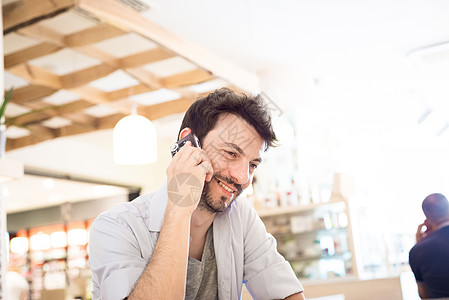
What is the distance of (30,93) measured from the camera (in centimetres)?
465

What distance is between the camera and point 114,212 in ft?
4.58

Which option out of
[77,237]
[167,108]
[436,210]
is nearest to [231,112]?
[436,210]

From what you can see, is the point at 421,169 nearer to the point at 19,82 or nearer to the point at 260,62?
the point at 260,62

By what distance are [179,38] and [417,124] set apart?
4.89 meters

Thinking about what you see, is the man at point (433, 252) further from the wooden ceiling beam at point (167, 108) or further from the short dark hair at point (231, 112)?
the wooden ceiling beam at point (167, 108)

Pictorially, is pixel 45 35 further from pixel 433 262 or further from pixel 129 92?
pixel 433 262

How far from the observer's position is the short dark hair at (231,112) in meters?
1.56

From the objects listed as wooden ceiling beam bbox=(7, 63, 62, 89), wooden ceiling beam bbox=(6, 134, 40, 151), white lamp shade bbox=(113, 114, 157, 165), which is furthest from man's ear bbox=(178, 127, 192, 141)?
wooden ceiling beam bbox=(6, 134, 40, 151)

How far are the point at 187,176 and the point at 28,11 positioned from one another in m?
2.21

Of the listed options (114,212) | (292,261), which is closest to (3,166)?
(114,212)

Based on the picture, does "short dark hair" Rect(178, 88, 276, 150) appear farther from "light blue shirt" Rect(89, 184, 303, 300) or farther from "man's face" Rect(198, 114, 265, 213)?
"light blue shirt" Rect(89, 184, 303, 300)

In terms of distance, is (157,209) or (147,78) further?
(147,78)

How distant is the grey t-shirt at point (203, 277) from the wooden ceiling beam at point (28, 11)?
1951 millimetres

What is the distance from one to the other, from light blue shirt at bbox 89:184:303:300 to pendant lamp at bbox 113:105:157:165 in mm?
2170
